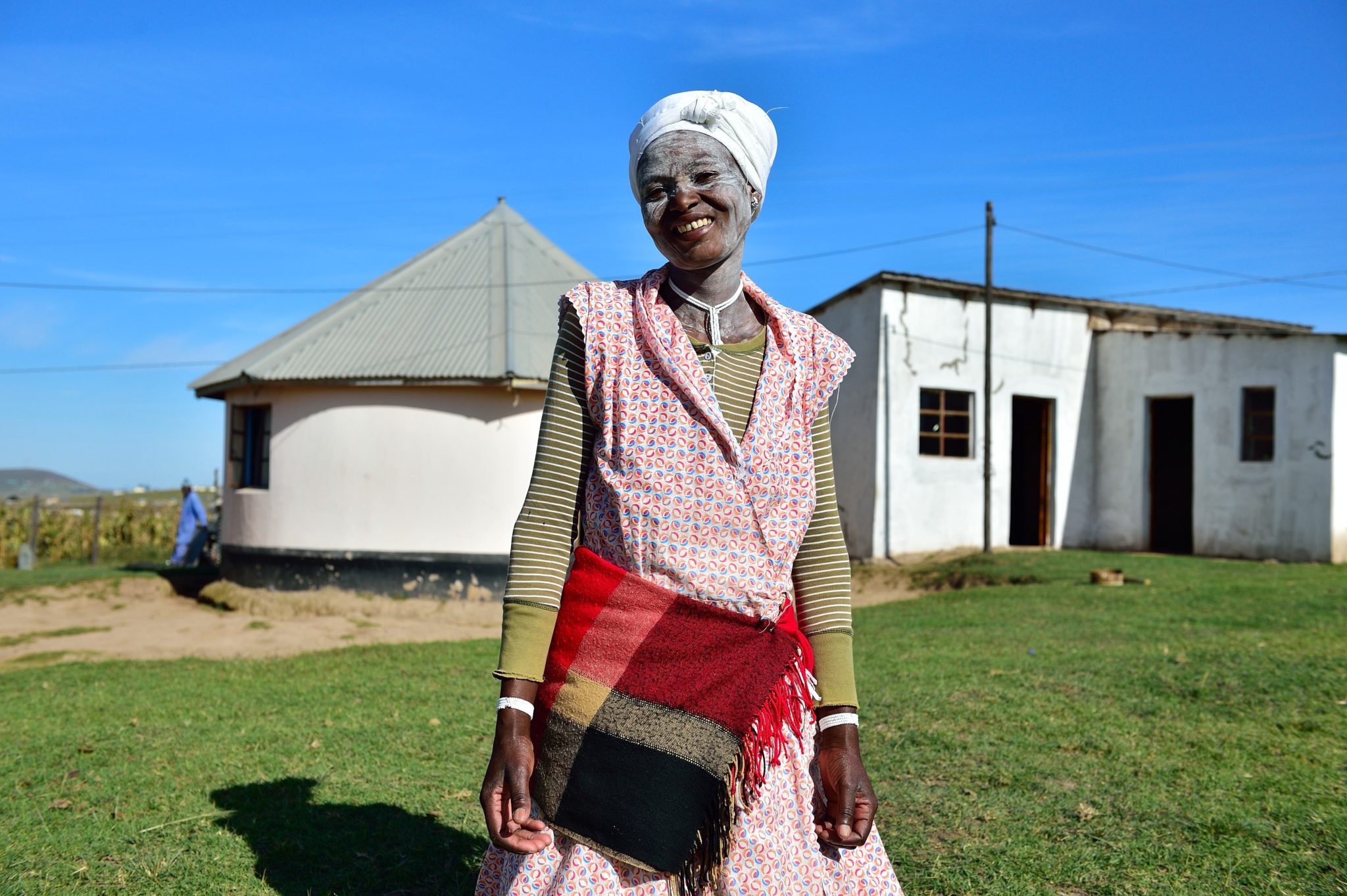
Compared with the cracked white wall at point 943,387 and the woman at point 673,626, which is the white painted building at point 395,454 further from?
the woman at point 673,626

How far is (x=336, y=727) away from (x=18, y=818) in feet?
5.95

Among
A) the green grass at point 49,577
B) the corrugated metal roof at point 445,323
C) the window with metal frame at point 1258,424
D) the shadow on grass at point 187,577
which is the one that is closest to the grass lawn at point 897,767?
the corrugated metal roof at point 445,323

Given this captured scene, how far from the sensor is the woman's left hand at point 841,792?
1.82 m

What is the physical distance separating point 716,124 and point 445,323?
475 inches

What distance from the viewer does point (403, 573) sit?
1246 cm

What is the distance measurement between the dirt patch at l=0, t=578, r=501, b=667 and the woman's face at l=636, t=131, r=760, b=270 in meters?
8.37

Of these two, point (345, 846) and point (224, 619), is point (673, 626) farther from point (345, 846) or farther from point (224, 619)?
point (224, 619)

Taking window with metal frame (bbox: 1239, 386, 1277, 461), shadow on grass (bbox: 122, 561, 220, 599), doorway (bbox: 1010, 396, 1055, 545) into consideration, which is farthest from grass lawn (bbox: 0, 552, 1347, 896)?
doorway (bbox: 1010, 396, 1055, 545)

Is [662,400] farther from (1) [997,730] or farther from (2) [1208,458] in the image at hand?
(2) [1208,458]

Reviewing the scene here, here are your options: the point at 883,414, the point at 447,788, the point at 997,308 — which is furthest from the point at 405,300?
the point at 447,788

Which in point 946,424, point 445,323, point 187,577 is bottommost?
point 187,577

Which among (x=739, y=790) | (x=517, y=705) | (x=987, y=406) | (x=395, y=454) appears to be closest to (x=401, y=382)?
(x=395, y=454)

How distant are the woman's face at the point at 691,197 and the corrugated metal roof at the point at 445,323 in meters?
10.4

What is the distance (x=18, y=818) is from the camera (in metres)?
4.02
